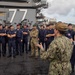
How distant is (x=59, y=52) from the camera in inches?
184

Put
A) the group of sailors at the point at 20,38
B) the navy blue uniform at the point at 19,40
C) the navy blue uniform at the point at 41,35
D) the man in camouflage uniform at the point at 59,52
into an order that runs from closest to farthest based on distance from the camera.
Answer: the man in camouflage uniform at the point at 59,52 → the group of sailors at the point at 20,38 → the navy blue uniform at the point at 19,40 → the navy blue uniform at the point at 41,35

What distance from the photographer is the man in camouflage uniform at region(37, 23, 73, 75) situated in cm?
464

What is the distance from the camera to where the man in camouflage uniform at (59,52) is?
15.2ft

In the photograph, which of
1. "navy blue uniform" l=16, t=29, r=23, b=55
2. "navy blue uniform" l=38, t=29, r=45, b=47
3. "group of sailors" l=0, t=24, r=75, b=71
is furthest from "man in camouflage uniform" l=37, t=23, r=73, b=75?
"navy blue uniform" l=38, t=29, r=45, b=47

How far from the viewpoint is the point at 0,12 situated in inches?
751

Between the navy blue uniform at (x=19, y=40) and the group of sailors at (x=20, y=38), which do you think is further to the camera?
the navy blue uniform at (x=19, y=40)

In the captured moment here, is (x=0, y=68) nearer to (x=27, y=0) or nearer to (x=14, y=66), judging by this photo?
(x=14, y=66)

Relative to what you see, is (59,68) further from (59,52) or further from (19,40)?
Answer: (19,40)

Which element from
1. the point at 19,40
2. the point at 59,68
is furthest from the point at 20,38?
the point at 59,68

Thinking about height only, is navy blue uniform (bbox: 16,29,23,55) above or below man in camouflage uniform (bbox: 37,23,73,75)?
below

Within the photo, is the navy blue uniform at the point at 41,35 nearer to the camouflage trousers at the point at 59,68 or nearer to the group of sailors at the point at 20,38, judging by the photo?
the group of sailors at the point at 20,38

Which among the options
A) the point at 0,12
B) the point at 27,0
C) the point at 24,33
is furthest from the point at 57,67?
the point at 27,0

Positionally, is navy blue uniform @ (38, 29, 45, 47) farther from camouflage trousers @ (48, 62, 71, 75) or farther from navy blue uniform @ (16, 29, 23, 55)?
camouflage trousers @ (48, 62, 71, 75)

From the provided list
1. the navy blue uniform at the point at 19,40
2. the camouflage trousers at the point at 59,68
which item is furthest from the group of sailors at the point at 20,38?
the camouflage trousers at the point at 59,68
